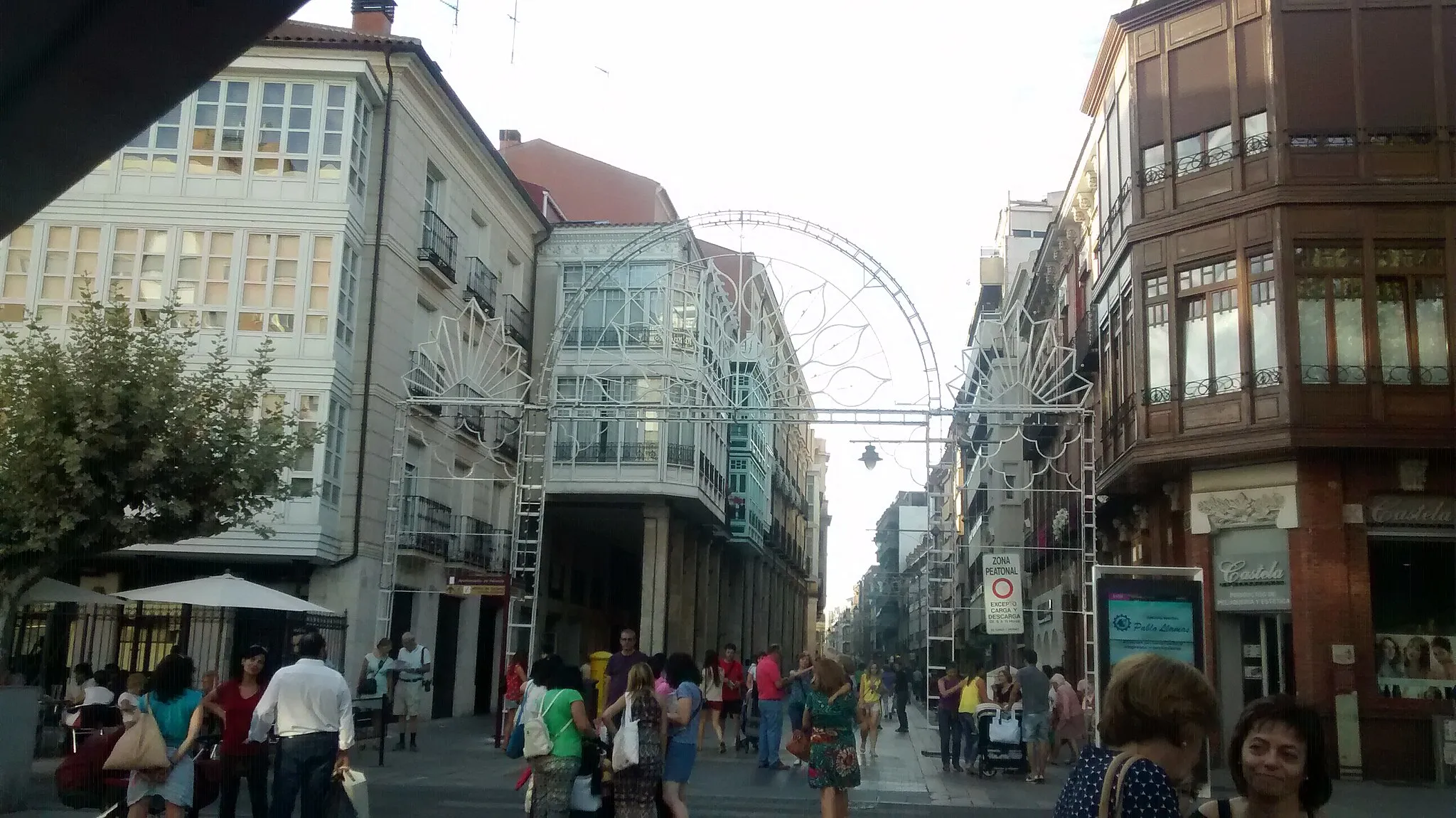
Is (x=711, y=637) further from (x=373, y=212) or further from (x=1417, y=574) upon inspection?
(x=1417, y=574)

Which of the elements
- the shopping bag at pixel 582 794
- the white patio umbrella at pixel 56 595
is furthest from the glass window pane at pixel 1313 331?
the white patio umbrella at pixel 56 595

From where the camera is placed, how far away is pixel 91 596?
20.9 meters

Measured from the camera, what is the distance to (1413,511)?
2047cm

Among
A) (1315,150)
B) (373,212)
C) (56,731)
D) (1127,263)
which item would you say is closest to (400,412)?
(373,212)

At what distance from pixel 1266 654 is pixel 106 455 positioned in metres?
18.3

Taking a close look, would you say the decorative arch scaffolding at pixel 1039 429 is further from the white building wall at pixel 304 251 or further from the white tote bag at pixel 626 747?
the white building wall at pixel 304 251

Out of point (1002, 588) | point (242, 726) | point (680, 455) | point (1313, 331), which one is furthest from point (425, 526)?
point (242, 726)

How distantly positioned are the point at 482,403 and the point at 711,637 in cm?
2398

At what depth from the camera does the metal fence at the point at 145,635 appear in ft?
70.7

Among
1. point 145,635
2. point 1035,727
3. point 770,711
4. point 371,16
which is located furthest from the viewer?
point 371,16

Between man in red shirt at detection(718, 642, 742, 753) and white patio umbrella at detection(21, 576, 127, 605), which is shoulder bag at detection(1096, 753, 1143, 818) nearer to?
white patio umbrella at detection(21, 576, 127, 605)

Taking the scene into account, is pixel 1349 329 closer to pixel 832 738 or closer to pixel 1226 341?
pixel 1226 341

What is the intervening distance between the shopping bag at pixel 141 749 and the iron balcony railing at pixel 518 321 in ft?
83.3

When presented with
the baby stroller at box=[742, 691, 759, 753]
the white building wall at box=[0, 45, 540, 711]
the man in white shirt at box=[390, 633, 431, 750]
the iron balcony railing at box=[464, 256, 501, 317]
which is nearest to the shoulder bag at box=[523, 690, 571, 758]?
the man in white shirt at box=[390, 633, 431, 750]
